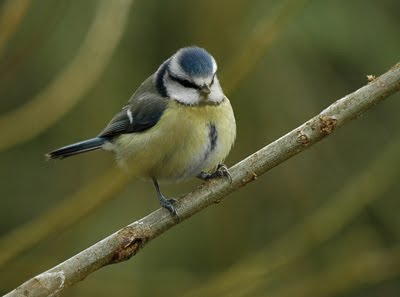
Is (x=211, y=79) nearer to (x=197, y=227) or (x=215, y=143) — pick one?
(x=215, y=143)

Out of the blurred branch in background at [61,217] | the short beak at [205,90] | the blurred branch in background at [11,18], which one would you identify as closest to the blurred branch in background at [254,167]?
the blurred branch in background at [61,217]

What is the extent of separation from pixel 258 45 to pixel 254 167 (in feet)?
2.41

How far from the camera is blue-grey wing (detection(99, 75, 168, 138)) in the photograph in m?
3.05

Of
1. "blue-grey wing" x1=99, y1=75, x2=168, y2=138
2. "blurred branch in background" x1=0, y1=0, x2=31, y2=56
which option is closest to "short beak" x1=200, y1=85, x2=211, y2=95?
"blue-grey wing" x1=99, y1=75, x2=168, y2=138

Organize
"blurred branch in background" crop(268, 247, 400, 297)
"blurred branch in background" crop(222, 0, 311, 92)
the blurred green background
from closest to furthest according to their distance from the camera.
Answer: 1. "blurred branch in background" crop(222, 0, 311, 92)
2. "blurred branch in background" crop(268, 247, 400, 297)
3. the blurred green background

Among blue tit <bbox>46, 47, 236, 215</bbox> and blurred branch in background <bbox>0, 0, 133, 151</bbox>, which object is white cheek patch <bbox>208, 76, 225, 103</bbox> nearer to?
blue tit <bbox>46, 47, 236, 215</bbox>

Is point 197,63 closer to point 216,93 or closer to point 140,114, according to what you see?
point 216,93

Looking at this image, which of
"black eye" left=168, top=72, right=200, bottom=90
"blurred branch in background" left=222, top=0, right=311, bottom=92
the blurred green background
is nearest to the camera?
"blurred branch in background" left=222, top=0, right=311, bottom=92

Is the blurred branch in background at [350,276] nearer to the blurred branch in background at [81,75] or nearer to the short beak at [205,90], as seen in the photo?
the short beak at [205,90]

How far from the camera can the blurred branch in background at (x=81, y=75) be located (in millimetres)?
2936

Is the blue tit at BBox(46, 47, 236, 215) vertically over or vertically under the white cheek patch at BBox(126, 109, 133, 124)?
under

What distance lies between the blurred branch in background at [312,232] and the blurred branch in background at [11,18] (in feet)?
4.23

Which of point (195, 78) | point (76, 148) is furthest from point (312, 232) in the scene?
point (76, 148)

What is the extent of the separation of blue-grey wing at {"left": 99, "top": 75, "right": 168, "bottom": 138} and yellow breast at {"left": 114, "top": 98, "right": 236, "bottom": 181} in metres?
0.04
